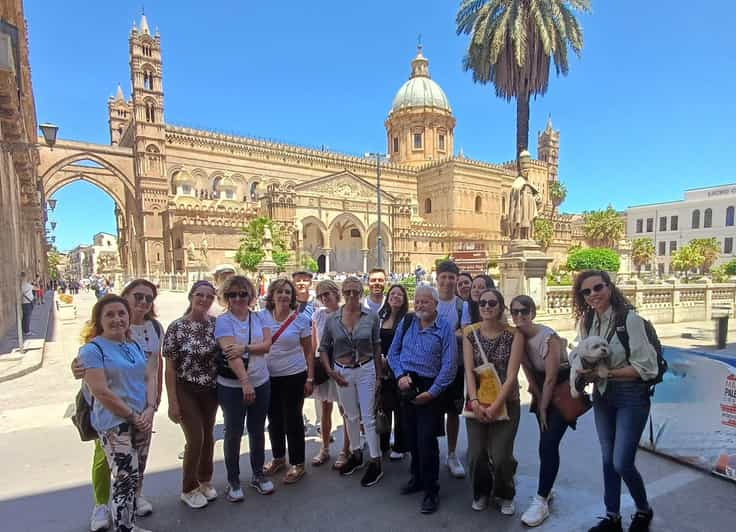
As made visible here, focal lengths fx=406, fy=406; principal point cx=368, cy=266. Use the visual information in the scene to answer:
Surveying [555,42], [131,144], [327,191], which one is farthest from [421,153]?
[555,42]

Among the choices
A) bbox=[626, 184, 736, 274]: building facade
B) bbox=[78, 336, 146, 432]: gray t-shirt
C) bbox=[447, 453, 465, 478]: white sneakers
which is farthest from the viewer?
bbox=[626, 184, 736, 274]: building facade

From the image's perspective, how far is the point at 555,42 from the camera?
1558 cm

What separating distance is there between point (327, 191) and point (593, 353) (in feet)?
142

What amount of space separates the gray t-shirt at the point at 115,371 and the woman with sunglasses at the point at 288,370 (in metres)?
1.00

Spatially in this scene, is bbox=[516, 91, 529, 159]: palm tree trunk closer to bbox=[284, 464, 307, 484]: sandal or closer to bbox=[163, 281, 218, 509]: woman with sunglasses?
bbox=[284, 464, 307, 484]: sandal

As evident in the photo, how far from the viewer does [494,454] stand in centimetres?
289

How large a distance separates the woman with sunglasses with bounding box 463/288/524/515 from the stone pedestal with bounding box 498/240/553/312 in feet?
27.0

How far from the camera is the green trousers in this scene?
2.67 meters

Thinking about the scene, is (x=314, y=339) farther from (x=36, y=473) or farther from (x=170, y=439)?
(x=36, y=473)

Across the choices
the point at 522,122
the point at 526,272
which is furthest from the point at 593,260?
the point at 526,272

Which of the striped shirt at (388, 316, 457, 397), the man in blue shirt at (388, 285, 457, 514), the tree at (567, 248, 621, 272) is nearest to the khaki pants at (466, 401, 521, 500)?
the man in blue shirt at (388, 285, 457, 514)

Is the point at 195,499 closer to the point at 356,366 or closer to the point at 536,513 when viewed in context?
the point at 356,366

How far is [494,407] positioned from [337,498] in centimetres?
143

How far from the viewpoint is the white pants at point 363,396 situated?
11.1 ft
